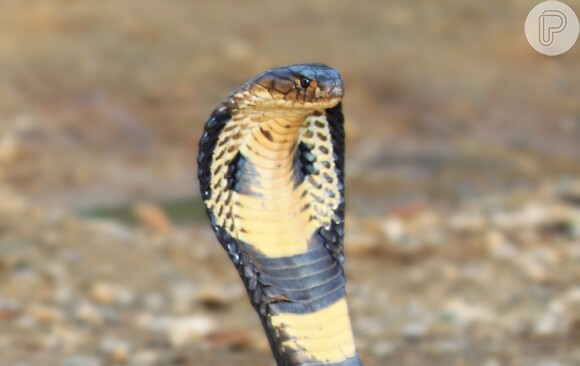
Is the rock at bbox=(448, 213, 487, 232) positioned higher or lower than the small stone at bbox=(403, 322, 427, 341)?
higher

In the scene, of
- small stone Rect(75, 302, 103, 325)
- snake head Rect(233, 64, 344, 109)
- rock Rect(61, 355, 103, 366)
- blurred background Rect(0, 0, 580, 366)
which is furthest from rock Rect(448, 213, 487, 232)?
snake head Rect(233, 64, 344, 109)

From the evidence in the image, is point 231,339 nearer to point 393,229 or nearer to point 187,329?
point 187,329

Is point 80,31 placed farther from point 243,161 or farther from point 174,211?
point 243,161

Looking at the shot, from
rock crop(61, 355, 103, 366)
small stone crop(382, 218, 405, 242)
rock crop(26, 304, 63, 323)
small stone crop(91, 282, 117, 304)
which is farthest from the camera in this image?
small stone crop(382, 218, 405, 242)

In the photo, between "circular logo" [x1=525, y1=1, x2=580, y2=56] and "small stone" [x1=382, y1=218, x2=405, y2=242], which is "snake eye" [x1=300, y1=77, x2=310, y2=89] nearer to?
"small stone" [x1=382, y1=218, x2=405, y2=242]

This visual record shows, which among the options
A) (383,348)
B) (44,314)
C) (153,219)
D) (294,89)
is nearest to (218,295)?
(44,314)

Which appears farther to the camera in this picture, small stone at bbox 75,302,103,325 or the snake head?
small stone at bbox 75,302,103,325
